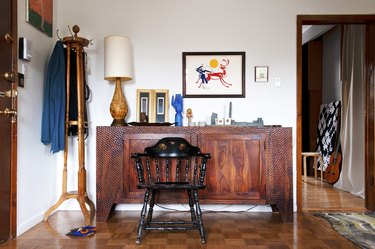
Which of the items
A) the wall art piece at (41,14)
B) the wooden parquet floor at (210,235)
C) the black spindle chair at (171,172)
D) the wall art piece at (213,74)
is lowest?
the wooden parquet floor at (210,235)

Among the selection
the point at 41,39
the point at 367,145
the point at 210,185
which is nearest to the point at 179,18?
the point at 41,39

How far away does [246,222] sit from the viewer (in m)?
3.04

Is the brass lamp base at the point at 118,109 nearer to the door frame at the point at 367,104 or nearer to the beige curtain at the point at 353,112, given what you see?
the door frame at the point at 367,104

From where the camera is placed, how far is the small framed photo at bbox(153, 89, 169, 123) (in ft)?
11.4

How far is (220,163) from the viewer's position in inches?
121

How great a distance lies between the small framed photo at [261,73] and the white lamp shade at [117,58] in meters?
1.22

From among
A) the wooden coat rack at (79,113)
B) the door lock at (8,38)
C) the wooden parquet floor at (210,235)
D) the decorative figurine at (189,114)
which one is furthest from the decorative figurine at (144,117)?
the door lock at (8,38)

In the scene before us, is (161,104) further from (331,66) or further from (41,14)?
(331,66)

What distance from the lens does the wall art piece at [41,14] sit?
2.89m

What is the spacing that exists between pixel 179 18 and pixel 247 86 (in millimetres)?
947

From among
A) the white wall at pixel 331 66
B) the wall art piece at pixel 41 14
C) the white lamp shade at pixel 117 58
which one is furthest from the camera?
the white wall at pixel 331 66

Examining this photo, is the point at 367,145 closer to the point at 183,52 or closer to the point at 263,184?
the point at 263,184

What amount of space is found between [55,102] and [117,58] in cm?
66

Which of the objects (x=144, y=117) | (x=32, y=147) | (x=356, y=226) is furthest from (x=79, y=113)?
(x=356, y=226)
